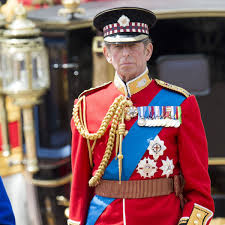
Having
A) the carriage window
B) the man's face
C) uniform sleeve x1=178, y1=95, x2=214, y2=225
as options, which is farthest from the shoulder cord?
the carriage window

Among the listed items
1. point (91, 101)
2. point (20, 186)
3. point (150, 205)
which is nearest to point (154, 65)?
point (91, 101)

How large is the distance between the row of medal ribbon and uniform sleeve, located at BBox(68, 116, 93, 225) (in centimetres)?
23

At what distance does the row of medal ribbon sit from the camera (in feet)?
6.47

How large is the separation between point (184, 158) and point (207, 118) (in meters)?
1.38

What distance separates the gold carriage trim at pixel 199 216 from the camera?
1918 millimetres

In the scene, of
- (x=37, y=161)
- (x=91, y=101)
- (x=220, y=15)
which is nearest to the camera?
(x=91, y=101)

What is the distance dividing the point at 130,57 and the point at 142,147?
1.02 feet

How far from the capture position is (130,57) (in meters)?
1.92

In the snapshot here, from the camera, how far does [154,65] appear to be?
3.24m

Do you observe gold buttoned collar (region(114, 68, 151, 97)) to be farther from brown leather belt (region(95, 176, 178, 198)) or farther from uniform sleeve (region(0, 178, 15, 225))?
uniform sleeve (region(0, 178, 15, 225))

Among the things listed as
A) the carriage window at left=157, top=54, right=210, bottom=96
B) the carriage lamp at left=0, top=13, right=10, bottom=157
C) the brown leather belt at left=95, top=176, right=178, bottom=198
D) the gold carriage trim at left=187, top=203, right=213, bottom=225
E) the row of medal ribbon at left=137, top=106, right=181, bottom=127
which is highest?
the row of medal ribbon at left=137, top=106, right=181, bottom=127

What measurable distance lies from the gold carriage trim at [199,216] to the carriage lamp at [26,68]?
7.32ft

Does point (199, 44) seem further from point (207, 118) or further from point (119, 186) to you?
point (119, 186)

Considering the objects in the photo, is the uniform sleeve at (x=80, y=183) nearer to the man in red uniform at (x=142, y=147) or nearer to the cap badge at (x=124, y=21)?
the man in red uniform at (x=142, y=147)
